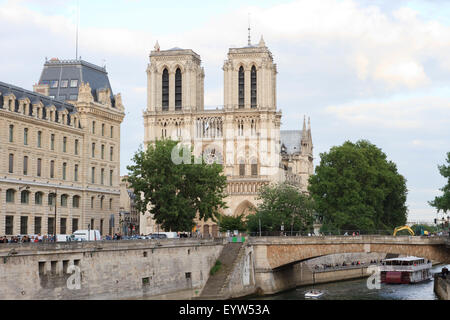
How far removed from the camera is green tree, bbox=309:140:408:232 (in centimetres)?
10675

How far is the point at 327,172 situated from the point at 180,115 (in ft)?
149

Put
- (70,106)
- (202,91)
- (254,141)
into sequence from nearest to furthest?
(70,106)
(254,141)
(202,91)

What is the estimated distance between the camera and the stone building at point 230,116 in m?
146

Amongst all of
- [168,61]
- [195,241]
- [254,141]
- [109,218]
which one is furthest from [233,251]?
[168,61]

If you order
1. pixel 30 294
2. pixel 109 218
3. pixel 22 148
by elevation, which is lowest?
pixel 30 294

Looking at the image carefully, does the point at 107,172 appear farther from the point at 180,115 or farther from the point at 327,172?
the point at 180,115

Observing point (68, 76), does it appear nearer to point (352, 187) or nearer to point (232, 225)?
point (352, 187)

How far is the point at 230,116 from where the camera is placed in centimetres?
14688

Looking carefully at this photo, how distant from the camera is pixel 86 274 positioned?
60219 millimetres

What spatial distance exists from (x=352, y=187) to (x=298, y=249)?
2881cm

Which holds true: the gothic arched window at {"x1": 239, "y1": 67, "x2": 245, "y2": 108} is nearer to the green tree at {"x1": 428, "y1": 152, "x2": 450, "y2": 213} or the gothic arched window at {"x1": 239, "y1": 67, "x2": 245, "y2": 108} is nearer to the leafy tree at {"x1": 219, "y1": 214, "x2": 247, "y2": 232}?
the leafy tree at {"x1": 219, "y1": 214, "x2": 247, "y2": 232}

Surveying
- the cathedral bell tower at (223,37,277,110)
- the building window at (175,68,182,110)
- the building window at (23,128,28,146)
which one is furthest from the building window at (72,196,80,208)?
the building window at (175,68,182,110)

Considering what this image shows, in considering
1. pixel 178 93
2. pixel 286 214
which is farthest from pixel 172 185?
pixel 178 93

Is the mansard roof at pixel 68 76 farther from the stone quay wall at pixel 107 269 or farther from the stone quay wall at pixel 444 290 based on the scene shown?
the stone quay wall at pixel 444 290
